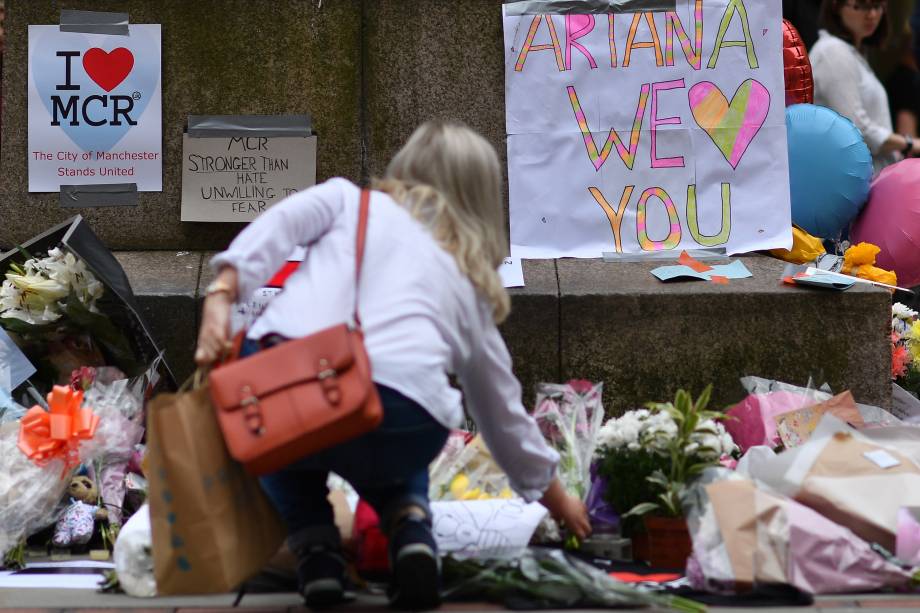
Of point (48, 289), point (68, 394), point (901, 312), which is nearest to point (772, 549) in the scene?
point (901, 312)

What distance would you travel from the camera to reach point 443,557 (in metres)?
3.77

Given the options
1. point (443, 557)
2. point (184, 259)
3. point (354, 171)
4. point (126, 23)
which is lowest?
point (443, 557)

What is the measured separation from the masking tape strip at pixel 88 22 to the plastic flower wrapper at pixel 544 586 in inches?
111

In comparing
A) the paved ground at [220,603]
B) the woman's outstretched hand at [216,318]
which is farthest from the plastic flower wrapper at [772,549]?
the woman's outstretched hand at [216,318]

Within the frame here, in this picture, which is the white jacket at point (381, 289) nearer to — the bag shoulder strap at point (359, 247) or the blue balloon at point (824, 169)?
the bag shoulder strap at point (359, 247)

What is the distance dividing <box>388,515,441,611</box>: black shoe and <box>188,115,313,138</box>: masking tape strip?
7.88 ft

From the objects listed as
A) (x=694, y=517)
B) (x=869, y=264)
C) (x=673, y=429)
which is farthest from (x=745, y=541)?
(x=869, y=264)

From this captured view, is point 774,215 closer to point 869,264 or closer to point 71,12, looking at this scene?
point 869,264

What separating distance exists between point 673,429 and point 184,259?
2267 mm

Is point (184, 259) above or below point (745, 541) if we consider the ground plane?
above

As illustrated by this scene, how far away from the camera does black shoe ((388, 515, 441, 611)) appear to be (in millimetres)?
3311

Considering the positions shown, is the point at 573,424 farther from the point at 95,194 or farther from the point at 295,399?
the point at 95,194

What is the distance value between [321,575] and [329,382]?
61 centimetres

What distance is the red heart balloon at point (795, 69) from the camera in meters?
5.71
